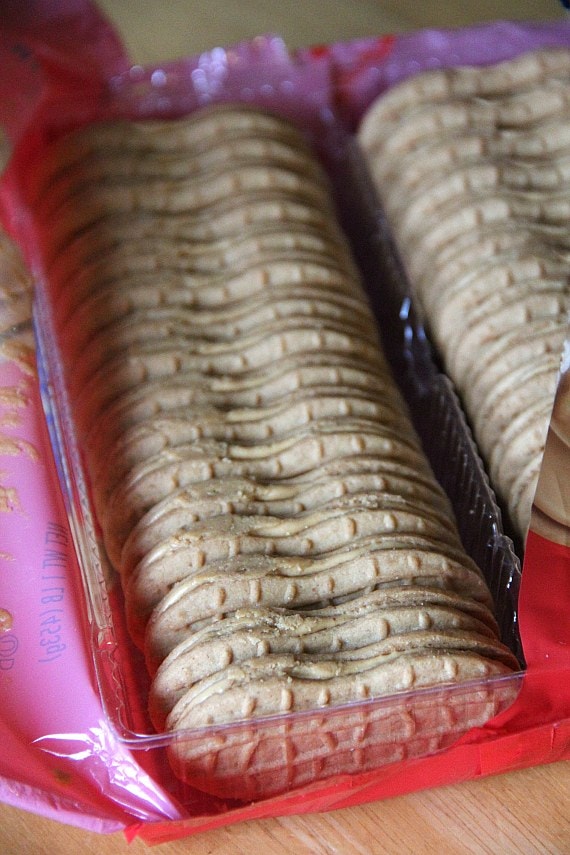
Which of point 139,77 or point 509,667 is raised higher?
point 139,77

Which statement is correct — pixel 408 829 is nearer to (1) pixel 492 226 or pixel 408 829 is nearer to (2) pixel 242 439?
(2) pixel 242 439

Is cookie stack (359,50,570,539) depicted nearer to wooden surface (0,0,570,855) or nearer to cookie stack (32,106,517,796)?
cookie stack (32,106,517,796)

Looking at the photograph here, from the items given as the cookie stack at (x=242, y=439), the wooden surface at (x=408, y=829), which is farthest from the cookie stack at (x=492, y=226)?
the wooden surface at (x=408, y=829)

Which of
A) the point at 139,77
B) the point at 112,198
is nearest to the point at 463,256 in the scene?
the point at 112,198

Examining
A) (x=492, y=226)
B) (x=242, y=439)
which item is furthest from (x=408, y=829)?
(x=492, y=226)

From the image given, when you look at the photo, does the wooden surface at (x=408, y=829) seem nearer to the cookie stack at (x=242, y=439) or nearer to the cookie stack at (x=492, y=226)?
the cookie stack at (x=242, y=439)

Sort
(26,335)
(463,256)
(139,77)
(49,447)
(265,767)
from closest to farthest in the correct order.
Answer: (265,767)
(49,447)
(26,335)
(463,256)
(139,77)

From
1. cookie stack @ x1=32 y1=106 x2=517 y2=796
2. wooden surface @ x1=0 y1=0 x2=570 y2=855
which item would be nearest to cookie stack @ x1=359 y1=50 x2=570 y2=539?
cookie stack @ x1=32 y1=106 x2=517 y2=796

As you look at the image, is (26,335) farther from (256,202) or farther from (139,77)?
(139,77)
